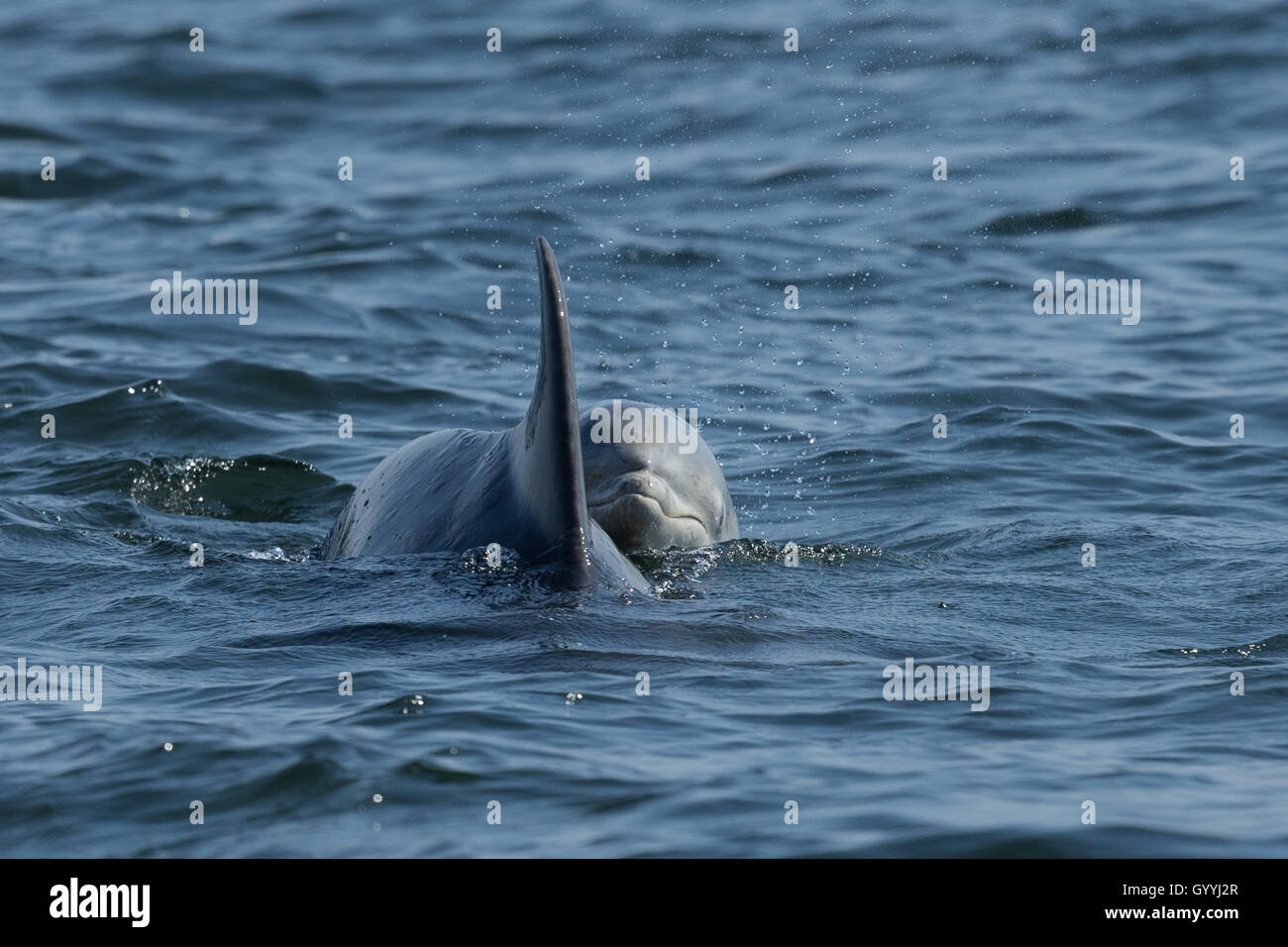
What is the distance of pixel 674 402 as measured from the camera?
Result: 15.0 m

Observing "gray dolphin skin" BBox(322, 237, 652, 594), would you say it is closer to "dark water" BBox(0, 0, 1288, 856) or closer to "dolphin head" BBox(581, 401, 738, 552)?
"dark water" BBox(0, 0, 1288, 856)

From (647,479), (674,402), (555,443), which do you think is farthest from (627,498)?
(674,402)

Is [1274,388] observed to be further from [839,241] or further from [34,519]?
[34,519]

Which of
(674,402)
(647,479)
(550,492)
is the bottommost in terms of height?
(550,492)

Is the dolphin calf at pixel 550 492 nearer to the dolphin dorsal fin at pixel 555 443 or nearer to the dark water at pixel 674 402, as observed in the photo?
the dolphin dorsal fin at pixel 555 443

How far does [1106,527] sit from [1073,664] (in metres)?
3.30

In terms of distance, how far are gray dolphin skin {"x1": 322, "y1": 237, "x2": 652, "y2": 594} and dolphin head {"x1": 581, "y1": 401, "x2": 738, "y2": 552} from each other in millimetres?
690

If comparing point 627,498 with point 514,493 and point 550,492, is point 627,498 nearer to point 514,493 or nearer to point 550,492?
point 514,493

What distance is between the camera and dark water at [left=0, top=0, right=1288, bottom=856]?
673cm

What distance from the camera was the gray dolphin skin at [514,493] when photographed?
24.8 ft

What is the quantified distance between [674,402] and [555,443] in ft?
24.6

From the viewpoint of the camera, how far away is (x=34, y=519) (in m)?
11.4

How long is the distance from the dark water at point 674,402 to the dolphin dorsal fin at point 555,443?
26cm
